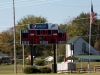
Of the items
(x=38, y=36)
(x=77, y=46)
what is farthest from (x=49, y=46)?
(x=38, y=36)

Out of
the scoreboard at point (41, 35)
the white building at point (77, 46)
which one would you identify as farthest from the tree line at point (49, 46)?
the scoreboard at point (41, 35)

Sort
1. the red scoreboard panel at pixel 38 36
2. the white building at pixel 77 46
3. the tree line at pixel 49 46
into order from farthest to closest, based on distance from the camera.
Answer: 1. the tree line at pixel 49 46
2. the white building at pixel 77 46
3. the red scoreboard panel at pixel 38 36

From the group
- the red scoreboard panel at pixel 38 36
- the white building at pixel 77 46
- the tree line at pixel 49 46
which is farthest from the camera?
the tree line at pixel 49 46

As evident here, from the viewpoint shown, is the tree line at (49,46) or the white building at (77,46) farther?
the tree line at (49,46)

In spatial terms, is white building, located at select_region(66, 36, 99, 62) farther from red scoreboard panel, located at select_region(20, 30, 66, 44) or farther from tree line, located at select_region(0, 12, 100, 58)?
red scoreboard panel, located at select_region(20, 30, 66, 44)

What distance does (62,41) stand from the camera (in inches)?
2175

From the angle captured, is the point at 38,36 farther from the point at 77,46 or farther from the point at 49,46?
the point at 49,46

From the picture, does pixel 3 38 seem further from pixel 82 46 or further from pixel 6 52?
pixel 82 46

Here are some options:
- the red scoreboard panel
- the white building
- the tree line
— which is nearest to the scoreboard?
the red scoreboard panel

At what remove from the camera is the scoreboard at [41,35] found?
54.8m

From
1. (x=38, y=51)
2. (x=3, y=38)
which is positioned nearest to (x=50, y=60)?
(x=38, y=51)

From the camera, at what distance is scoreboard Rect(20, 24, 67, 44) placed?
5484 cm

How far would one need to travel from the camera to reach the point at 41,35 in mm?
54875

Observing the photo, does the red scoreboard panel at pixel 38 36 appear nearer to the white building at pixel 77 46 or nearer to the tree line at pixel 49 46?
the white building at pixel 77 46
